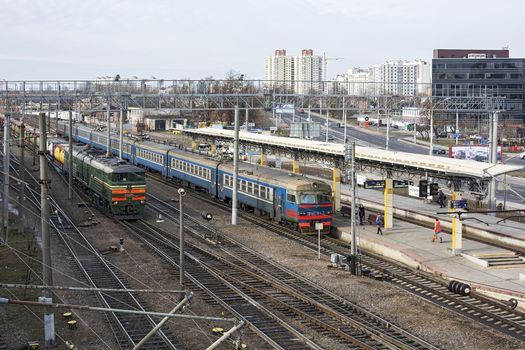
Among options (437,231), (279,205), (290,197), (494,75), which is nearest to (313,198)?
(290,197)

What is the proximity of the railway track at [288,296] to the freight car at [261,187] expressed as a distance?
3.89m

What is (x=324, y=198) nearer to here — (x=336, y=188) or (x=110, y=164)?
(x=336, y=188)

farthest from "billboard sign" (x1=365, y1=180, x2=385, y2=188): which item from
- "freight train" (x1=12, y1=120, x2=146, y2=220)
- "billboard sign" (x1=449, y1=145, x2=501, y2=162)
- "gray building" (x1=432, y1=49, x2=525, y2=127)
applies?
"gray building" (x1=432, y1=49, x2=525, y2=127)

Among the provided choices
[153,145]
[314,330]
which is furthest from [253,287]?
[153,145]

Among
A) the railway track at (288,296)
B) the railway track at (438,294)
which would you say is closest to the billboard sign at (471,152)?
the railway track at (438,294)

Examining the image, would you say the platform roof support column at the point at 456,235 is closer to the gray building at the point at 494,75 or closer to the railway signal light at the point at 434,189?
the railway signal light at the point at 434,189

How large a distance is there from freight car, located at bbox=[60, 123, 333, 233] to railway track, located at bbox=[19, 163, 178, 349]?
990cm

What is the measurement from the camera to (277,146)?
1902 inches

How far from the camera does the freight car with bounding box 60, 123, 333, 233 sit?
111 feet

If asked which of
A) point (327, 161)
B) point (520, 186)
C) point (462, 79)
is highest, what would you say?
point (462, 79)

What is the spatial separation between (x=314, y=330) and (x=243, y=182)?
21.9 m

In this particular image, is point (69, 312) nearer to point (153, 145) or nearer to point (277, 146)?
point (277, 146)

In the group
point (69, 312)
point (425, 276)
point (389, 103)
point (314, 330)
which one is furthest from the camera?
point (389, 103)

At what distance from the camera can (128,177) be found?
36656mm
